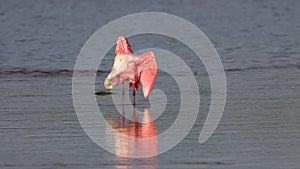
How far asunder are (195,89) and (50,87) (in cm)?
215

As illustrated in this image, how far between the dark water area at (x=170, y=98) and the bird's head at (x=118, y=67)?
0.86 ft

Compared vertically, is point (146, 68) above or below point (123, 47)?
below

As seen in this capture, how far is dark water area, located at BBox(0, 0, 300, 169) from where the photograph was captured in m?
8.15

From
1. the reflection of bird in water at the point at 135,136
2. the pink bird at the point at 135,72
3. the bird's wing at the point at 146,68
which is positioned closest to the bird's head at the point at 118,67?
the pink bird at the point at 135,72

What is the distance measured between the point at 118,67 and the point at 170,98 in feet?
2.75

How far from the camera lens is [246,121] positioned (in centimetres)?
993

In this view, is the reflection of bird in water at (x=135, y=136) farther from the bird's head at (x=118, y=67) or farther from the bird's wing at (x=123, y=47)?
the bird's wing at (x=123, y=47)

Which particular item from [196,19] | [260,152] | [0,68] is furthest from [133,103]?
[196,19]

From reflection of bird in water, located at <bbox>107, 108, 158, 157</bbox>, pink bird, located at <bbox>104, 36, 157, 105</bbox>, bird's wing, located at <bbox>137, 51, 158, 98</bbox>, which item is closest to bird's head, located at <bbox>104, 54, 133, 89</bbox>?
pink bird, located at <bbox>104, 36, 157, 105</bbox>

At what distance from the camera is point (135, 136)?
924cm

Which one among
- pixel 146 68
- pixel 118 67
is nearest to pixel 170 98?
pixel 146 68

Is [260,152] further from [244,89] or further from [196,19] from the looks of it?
[196,19]

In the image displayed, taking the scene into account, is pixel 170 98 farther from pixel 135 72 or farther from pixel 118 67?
pixel 118 67

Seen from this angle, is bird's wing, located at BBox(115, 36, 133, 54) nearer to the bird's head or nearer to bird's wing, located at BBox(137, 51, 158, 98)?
the bird's head
